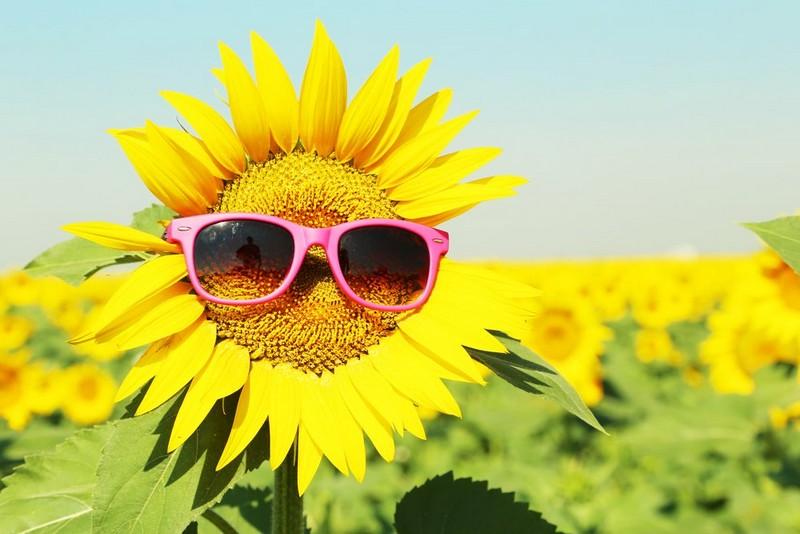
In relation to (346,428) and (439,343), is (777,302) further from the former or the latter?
(346,428)

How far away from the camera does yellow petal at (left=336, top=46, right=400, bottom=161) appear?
1396 millimetres

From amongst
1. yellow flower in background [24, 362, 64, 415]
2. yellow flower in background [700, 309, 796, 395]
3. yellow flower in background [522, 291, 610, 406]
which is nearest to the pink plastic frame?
yellow flower in background [700, 309, 796, 395]

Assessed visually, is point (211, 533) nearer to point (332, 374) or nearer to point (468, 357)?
point (332, 374)

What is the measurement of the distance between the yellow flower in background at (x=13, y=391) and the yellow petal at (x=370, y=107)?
507 centimetres

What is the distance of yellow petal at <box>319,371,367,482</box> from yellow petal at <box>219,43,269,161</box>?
41cm

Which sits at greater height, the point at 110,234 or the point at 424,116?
the point at 424,116

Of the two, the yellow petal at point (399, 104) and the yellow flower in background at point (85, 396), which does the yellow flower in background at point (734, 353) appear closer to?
the yellow petal at point (399, 104)

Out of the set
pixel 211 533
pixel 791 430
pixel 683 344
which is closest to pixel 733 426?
pixel 791 430

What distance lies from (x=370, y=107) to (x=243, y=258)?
331mm

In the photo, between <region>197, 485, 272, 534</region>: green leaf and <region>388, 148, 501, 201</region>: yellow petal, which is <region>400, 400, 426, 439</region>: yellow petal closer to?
<region>388, 148, 501, 201</region>: yellow petal

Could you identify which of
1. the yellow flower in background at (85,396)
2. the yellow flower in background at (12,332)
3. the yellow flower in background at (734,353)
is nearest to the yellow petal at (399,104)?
the yellow flower in background at (734,353)

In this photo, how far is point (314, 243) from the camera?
137cm

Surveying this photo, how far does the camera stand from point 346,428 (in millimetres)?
1331

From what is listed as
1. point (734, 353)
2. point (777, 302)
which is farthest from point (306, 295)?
point (734, 353)
